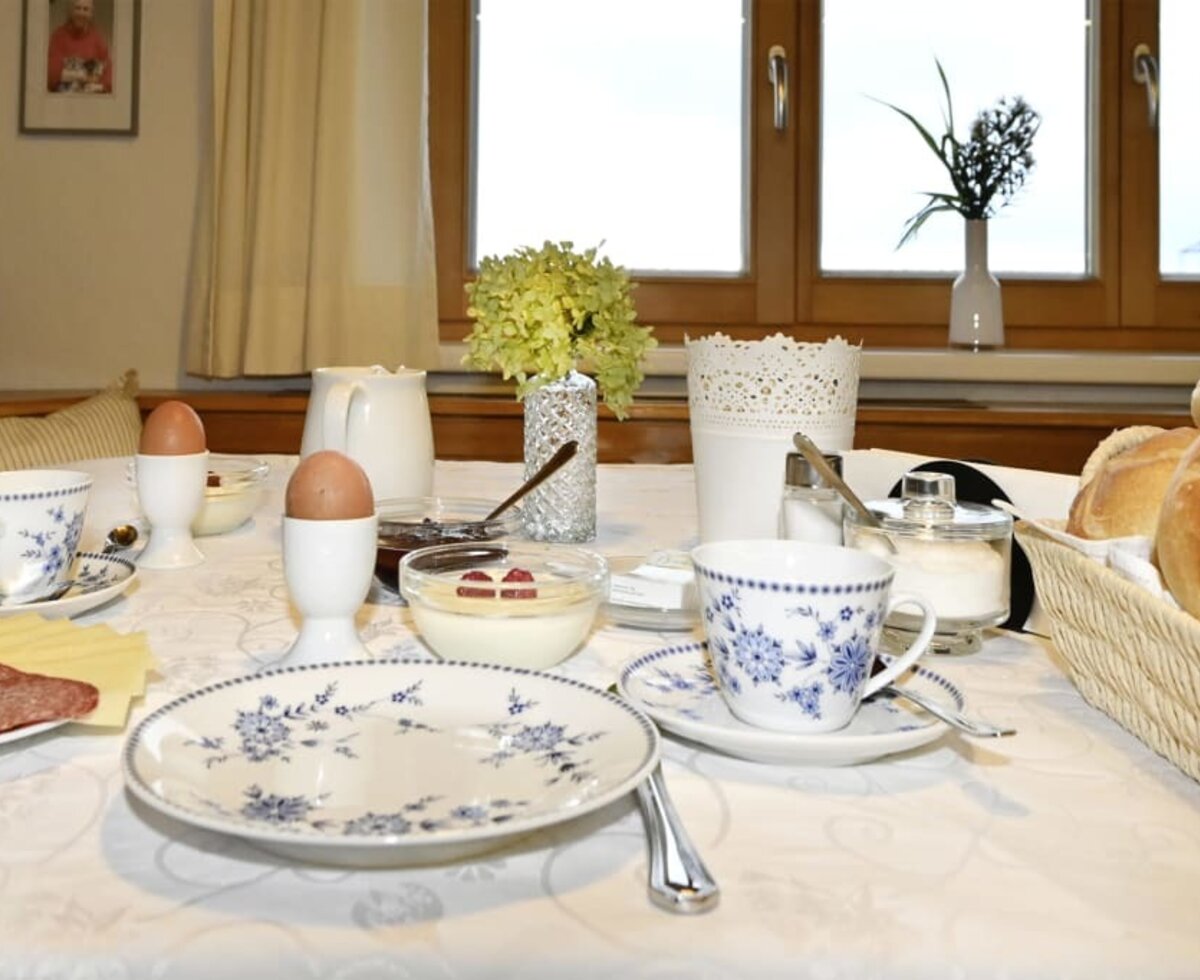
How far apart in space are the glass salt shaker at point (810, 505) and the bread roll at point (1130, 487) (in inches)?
7.5

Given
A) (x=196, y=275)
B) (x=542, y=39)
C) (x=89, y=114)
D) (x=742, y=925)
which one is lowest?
(x=742, y=925)

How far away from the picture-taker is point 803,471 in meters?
0.89

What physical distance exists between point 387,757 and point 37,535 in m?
0.40

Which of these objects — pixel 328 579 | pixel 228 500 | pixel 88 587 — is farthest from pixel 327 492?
pixel 228 500

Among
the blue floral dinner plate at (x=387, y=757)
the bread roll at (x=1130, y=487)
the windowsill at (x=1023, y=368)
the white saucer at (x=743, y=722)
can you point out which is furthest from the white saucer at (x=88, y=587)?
the windowsill at (x=1023, y=368)

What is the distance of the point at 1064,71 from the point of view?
2824mm

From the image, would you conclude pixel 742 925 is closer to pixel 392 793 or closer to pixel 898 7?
pixel 392 793

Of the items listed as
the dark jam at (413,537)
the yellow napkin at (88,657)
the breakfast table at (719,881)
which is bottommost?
the breakfast table at (719,881)

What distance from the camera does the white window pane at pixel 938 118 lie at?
2.82 metres

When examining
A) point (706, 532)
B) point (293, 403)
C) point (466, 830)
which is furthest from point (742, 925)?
point (293, 403)

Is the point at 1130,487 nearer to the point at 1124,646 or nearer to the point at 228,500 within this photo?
the point at 1124,646

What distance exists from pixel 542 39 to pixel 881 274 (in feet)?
3.19

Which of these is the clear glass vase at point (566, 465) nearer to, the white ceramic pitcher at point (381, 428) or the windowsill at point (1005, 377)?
the white ceramic pitcher at point (381, 428)

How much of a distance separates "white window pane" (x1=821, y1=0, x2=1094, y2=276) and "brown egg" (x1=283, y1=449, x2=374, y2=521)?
232 cm
